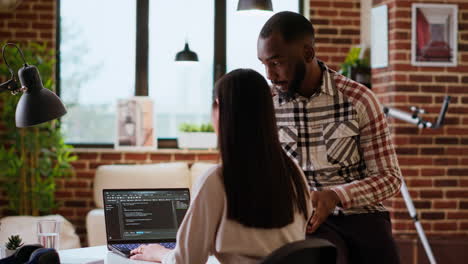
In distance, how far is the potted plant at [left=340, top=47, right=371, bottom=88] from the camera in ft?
17.0

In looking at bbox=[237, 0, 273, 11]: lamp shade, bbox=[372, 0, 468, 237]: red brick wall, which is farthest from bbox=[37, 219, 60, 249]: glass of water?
bbox=[372, 0, 468, 237]: red brick wall

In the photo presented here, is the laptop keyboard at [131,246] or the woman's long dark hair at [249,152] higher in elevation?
the woman's long dark hair at [249,152]

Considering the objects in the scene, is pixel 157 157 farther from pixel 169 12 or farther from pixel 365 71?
pixel 365 71

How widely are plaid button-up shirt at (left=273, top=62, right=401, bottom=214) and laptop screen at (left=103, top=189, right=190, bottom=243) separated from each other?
1.89 feet

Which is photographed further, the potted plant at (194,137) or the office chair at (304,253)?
the potted plant at (194,137)

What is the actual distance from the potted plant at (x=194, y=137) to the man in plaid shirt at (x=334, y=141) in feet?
11.2

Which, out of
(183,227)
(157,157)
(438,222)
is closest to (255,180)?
(183,227)

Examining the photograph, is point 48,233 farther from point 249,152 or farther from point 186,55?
point 186,55

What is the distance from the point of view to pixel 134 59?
225 inches

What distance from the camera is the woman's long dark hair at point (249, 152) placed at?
159cm

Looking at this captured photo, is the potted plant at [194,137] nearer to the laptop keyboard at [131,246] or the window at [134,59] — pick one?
the window at [134,59]

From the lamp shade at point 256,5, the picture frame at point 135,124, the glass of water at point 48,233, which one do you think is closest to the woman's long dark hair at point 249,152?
the glass of water at point 48,233

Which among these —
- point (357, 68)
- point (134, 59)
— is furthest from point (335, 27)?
point (134, 59)

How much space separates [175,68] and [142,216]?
11.3ft
